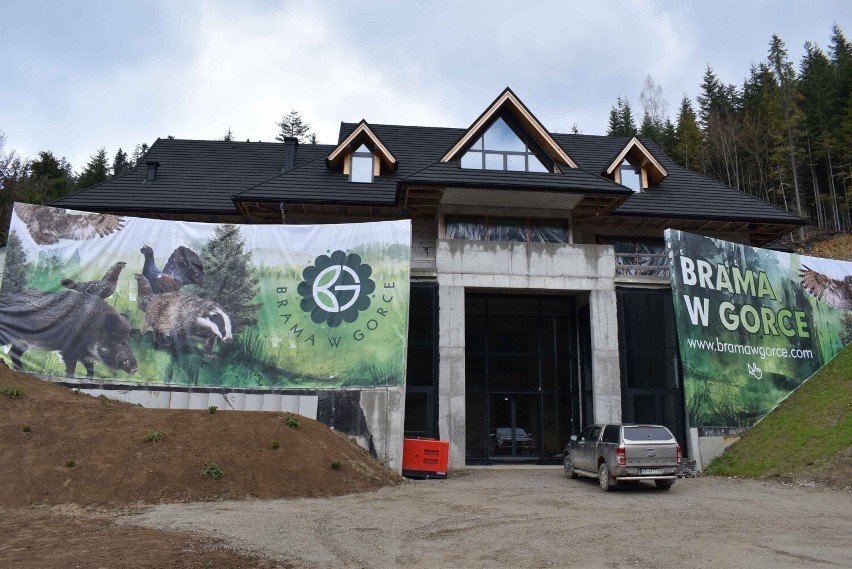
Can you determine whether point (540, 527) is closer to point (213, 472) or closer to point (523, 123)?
point (213, 472)

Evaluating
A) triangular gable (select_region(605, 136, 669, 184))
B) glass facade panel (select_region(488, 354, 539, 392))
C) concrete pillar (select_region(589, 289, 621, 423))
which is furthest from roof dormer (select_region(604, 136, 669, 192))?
glass facade panel (select_region(488, 354, 539, 392))

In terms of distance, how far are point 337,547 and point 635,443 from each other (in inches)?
359

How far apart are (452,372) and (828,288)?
1616cm

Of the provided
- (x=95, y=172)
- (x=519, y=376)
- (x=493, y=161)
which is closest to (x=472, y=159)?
(x=493, y=161)

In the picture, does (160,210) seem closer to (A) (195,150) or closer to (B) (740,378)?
(A) (195,150)

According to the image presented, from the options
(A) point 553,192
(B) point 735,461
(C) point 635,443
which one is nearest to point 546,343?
(A) point 553,192

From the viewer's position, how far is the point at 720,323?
848 inches

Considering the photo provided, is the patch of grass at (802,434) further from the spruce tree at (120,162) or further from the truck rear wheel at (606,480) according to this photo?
the spruce tree at (120,162)

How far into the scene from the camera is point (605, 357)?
71.9 ft

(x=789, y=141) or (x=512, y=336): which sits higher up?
(x=789, y=141)

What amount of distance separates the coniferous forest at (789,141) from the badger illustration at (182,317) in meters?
43.9

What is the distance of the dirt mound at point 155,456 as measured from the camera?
1273cm

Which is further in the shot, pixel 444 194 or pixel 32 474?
pixel 444 194

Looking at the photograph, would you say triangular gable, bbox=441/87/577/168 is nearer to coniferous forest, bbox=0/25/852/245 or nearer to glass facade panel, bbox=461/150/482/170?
glass facade panel, bbox=461/150/482/170
